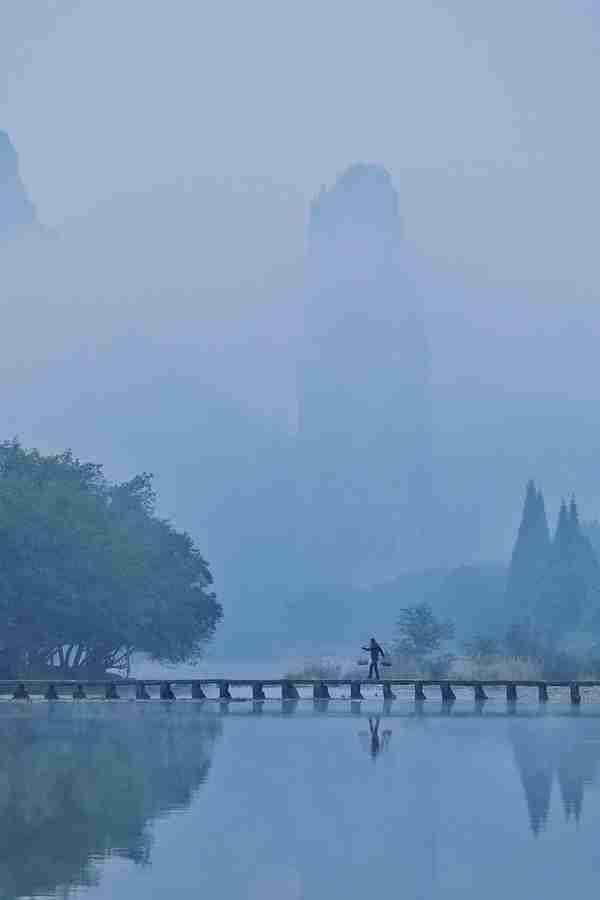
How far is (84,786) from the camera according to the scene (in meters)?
33.2

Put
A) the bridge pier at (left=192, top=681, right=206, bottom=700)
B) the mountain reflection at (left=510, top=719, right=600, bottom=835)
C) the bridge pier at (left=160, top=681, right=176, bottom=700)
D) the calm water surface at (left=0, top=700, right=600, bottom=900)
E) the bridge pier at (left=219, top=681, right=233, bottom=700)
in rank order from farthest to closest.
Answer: the bridge pier at (left=192, top=681, right=206, bottom=700) < the bridge pier at (left=219, top=681, right=233, bottom=700) < the bridge pier at (left=160, top=681, right=176, bottom=700) < the mountain reflection at (left=510, top=719, right=600, bottom=835) < the calm water surface at (left=0, top=700, right=600, bottom=900)

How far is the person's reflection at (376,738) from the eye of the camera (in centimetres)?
4244

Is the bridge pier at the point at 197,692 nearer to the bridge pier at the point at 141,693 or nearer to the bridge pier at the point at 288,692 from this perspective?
the bridge pier at the point at 141,693

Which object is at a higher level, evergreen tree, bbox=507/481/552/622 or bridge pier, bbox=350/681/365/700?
evergreen tree, bbox=507/481/552/622

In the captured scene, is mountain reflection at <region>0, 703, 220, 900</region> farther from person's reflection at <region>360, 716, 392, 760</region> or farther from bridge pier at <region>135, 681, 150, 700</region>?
bridge pier at <region>135, 681, 150, 700</region>

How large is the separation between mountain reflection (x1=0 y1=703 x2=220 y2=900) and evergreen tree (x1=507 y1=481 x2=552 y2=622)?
122846 mm

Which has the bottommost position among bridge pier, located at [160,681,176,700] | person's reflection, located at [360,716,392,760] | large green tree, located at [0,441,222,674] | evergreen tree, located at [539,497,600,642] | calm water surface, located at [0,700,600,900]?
calm water surface, located at [0,700,600,900]

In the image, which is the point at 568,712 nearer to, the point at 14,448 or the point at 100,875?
the point at 14,448

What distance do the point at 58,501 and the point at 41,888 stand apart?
186 ft

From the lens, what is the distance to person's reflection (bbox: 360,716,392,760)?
42.4m

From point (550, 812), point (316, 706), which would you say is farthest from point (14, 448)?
point (550, 812)

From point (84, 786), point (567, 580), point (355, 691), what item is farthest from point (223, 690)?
point (567, 580)

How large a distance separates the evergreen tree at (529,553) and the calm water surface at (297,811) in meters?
126

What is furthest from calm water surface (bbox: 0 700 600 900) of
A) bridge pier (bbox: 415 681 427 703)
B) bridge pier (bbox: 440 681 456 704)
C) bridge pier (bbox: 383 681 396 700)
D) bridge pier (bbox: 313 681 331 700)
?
bridge pier (bbox: 383 681 396 700)
